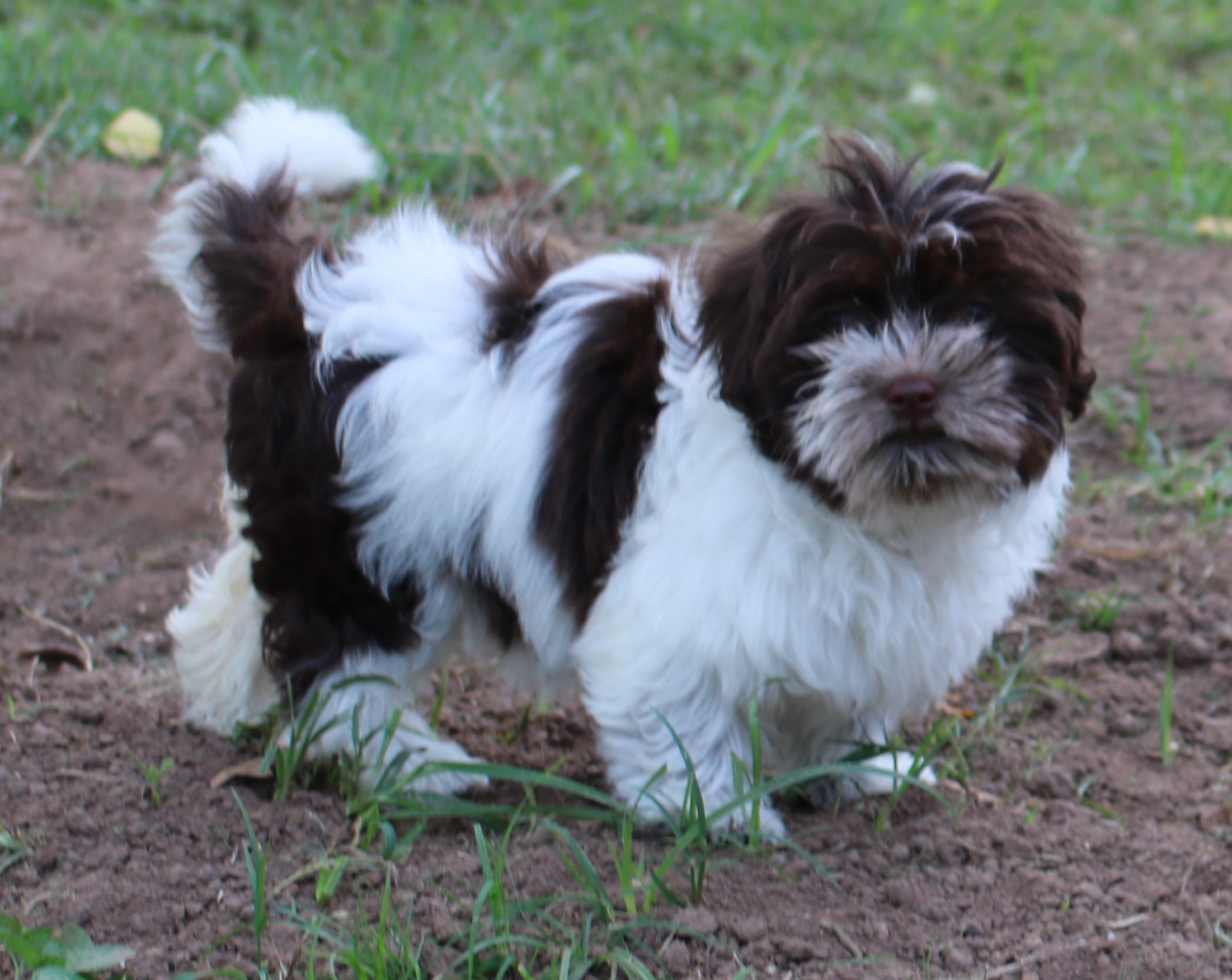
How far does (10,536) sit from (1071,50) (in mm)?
6561

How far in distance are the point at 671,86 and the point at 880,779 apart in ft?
16.5

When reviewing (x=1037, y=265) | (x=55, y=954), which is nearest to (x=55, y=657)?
(x=55, y=954)

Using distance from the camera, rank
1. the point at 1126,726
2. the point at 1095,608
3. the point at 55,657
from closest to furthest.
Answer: the point at 1126,726 → the point at 55,657 → the point at 1095,608

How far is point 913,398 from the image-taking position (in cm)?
281

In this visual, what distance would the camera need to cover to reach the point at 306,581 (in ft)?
11.3

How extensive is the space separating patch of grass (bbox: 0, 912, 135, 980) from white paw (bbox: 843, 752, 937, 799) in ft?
5.73

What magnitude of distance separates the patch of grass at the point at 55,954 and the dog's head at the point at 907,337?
1563 millimetres

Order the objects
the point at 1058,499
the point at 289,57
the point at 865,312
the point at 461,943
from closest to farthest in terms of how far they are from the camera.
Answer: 1. the point at 461,943
2. the point at 865,312
3. the point at 1058,499
4. the point at 289,57

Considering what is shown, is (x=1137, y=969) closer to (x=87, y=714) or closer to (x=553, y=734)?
(x=553, y=734)

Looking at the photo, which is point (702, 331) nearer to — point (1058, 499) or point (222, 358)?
point (1058, 499)

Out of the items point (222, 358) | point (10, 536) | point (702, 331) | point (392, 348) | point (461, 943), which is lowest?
point (10, 536)

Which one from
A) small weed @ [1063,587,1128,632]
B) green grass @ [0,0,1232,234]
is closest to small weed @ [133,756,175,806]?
small weed @ [1063,587,1128,632]

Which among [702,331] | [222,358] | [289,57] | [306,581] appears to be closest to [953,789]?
[702,331]

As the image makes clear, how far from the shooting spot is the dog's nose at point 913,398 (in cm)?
279
